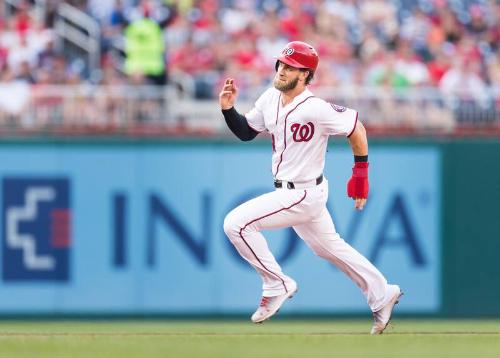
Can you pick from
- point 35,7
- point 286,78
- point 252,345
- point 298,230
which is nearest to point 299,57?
point 286,78

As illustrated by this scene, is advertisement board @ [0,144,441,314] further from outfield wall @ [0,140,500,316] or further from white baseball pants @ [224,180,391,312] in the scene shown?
white baseball pants @ [224,180,391,312]

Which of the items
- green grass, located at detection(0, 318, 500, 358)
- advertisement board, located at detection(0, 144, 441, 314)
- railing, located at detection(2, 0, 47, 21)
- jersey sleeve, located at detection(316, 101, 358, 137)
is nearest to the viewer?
green grass, located at detection(0, 318, 500, 358)

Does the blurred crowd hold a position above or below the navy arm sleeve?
above

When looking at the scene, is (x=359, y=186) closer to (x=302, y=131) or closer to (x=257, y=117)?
(x=302, y=131)

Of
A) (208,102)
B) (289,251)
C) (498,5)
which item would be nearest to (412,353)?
(289,251)

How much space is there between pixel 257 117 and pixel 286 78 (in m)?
0.46

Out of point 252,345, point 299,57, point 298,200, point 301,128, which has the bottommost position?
point 252,345

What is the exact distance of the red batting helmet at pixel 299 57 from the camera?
384 inches

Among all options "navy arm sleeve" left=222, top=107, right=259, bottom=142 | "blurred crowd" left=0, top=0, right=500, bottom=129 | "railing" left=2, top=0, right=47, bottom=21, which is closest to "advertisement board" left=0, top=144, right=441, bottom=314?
"blurred crowd" left=0, top=0, right=500, bottom=129

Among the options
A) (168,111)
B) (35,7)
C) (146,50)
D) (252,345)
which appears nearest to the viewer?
(252,345)

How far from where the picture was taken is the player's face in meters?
9.75

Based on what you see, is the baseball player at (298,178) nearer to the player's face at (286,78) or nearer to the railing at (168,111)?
the player's face at (286,78)

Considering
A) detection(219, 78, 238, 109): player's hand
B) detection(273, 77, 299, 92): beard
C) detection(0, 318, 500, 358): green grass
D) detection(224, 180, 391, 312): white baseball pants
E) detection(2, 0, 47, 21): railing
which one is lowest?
detection(0, 318, 500, 358): green grass

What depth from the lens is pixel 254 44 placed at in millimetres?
16812
